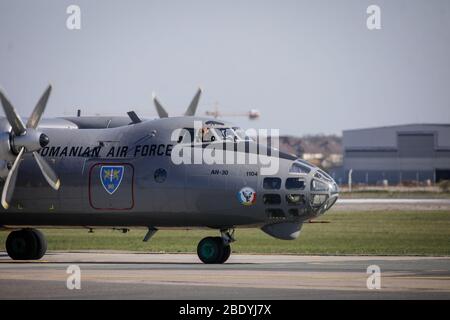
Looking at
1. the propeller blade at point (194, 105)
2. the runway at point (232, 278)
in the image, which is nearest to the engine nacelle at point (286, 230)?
the runway at point (232, 278)

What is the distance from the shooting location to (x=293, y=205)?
30.9 metres

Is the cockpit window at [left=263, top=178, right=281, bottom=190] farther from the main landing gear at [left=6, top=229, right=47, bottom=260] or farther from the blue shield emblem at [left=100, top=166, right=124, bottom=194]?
the main landing gear at [left=6, top=229, right=47, bottom=260]

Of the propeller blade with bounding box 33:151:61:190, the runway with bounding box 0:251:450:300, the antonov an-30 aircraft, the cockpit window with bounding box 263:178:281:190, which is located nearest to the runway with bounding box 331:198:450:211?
the runway with bounding box 0:251:450:300

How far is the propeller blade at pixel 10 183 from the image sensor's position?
108 feet

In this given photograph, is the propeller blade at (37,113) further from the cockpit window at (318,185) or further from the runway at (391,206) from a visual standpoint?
the runway at (391,206)

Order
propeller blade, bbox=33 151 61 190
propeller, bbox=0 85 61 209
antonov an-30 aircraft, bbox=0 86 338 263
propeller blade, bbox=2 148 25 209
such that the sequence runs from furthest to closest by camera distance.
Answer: propeller blade, bbox=33 151 61 190 → propeller blade, bbox=2 148 25 209 → propeller, bbox=0 85 61 209 → antonov an-30 aircraft, bbox=0 86 338 263

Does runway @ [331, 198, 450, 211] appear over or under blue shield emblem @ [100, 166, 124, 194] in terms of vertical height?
over

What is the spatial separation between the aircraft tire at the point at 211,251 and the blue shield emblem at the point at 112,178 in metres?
3.45

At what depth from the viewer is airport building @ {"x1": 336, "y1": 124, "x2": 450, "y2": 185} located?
157875 millimetres

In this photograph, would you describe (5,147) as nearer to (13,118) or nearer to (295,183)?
(13,118)

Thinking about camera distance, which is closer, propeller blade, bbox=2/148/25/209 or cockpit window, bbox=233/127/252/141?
cockpit window, bbox=233/127/252/141

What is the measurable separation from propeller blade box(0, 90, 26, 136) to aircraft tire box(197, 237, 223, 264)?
22.7 ft

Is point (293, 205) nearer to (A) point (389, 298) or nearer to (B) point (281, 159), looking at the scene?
(B) point (281, 159)
